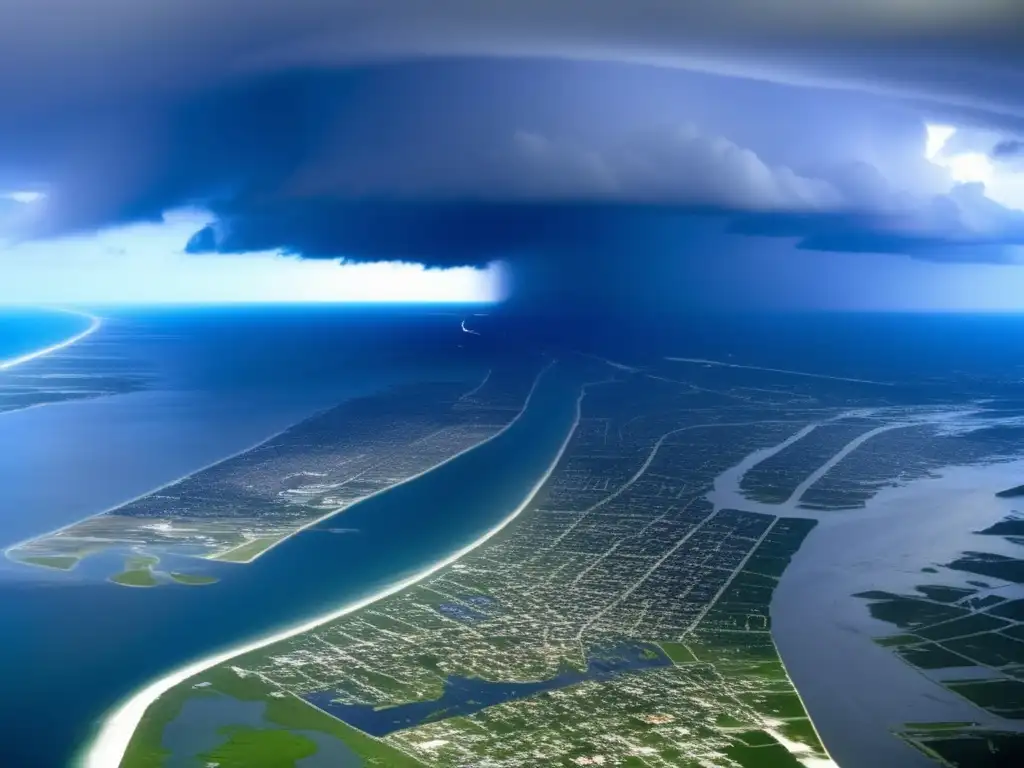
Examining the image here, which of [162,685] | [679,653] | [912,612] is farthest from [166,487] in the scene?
[912,612]

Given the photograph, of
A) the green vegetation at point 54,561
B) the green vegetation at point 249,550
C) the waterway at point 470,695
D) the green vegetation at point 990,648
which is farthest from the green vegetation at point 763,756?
the green vegetation at point 54,561

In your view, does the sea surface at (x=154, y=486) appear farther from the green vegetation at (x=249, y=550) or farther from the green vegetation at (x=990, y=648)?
the green vegetation at (x=990, y=648)

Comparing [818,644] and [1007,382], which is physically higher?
[1007,382]

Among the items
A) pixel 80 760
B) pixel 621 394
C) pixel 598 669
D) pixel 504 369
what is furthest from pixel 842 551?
pixel 504 369

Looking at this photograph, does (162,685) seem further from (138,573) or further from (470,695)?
(138,573)

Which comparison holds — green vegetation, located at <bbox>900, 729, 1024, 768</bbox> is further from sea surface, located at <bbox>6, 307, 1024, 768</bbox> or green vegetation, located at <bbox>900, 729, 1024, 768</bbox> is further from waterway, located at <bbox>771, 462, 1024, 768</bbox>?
sea surface, located at <bbox>6, 307, 1024, 768</bbox>

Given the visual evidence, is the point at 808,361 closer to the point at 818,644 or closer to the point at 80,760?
the point at 818,644
